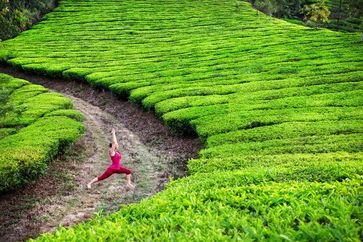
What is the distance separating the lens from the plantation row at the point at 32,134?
11.3 meters

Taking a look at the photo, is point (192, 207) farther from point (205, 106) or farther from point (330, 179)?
point (205, 106)

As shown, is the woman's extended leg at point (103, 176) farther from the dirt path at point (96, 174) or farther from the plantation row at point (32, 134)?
the plantation row at point (32, 134)

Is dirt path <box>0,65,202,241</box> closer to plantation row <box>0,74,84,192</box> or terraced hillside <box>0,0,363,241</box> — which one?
plantation row <box>0,74,84,192</box>

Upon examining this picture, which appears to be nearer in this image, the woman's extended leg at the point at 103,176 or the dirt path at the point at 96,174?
→ the dirt path at the point at 96,174

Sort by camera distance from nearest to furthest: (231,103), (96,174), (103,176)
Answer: (103,176) < (96,174) < (231,103)

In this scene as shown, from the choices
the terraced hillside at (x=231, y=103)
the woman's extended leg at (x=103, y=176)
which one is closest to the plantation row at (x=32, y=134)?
the woman's extended leg at (x=103, y=176)

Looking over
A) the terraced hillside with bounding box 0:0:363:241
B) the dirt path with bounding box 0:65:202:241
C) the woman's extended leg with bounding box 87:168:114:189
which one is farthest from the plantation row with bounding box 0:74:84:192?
the terraced hillside with bounding box 0:0:363:241

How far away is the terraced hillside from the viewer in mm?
5703

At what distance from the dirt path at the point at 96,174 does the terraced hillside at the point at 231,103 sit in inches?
48.8

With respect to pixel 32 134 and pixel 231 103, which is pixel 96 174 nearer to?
pixel 32 134

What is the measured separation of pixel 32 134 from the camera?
14195mm

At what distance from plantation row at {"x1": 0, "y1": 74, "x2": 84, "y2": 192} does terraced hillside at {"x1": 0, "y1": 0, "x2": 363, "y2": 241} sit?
436 centimetres

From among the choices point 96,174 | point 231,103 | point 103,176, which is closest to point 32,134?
point 96,174

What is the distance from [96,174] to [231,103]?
759 cm
